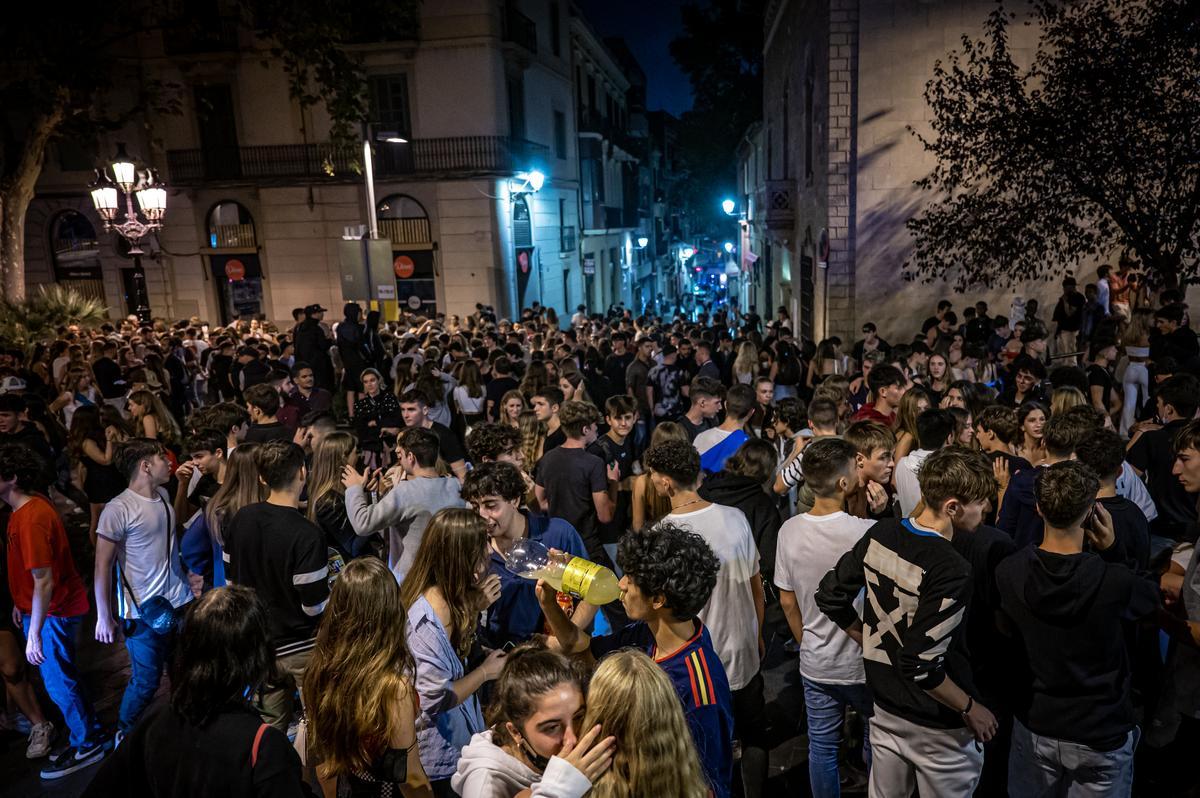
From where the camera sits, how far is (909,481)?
483 centimetres

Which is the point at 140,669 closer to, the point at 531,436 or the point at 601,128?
the point at 531,436

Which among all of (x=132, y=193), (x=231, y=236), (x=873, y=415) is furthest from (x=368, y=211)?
(x=231, y=236)

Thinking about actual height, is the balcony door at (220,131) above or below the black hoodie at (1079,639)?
above

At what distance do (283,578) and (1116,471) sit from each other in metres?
4.25

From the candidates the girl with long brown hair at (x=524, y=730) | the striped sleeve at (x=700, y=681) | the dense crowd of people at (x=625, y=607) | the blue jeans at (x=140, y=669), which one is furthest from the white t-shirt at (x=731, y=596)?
the blue jeans at (x=140, y=669)

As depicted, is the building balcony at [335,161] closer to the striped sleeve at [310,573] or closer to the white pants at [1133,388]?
the white pants at [1133,388]

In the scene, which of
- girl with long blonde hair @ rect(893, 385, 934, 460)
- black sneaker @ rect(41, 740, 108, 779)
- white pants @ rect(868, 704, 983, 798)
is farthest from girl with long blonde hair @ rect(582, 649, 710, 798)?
black sneaker @ rect(41, 740, 108, 779)

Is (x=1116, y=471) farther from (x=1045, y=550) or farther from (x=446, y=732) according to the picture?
(x=446, y=732)

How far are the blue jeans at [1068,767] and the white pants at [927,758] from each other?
28 cm

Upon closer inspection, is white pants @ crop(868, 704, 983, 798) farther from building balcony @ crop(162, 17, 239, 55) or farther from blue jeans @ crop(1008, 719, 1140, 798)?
building balcony @ crop(162, 17, 239, 55)

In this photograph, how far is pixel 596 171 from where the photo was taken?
35.0 metres

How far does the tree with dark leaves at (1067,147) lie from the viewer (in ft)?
A: 32.1

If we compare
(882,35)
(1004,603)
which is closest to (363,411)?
(1004,603)

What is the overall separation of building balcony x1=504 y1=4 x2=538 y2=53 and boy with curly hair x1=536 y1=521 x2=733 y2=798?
2322 cm
